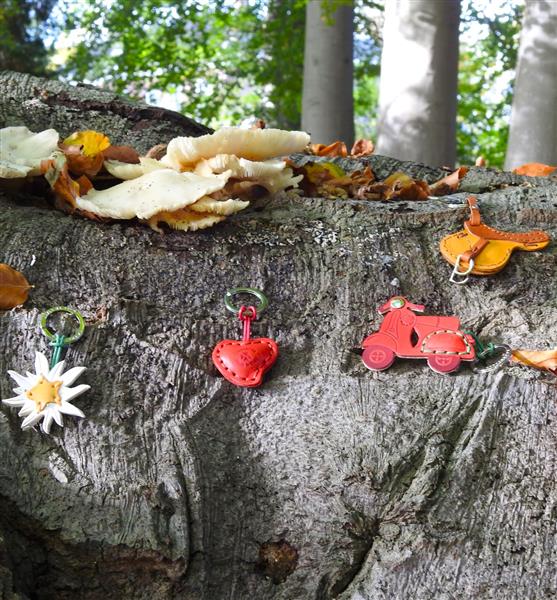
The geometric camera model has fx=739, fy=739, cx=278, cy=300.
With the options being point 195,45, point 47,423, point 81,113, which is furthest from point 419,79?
point 195,45

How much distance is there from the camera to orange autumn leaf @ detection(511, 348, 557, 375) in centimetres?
194

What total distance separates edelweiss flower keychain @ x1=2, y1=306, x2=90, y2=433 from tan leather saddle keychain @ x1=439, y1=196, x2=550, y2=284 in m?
1.17

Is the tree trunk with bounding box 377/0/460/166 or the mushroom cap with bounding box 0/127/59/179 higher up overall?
the tree trunk with bounding box 377/0/460/166

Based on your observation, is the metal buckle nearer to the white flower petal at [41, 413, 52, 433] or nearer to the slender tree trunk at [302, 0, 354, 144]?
the white flower petal at [41, 413, 52, 433]

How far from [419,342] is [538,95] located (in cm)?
454

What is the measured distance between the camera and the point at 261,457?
1869mm

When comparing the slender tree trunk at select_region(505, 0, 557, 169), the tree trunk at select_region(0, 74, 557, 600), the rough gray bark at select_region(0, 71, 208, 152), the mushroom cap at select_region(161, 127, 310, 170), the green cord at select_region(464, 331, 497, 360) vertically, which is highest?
the slender tree trunk at select_region(505, 0, 557, 169)

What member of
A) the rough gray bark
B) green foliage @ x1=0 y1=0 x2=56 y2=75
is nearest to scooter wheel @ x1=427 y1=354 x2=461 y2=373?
the rough gray bark

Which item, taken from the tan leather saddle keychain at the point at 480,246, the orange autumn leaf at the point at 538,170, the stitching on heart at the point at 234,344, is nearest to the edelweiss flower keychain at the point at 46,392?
the stitching on heart at the point at 234,344

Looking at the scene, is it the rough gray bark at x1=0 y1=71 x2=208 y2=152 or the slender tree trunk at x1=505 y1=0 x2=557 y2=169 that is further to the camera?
the slender tree trunk at x1=505 y1=0 x2=557 y2=169

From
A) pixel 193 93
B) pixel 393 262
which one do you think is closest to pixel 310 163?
pixel 393 262

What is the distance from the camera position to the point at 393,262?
231 centimetres

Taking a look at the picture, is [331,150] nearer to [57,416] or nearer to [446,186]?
[446,186]

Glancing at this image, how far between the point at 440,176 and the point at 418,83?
2828 millimetres
